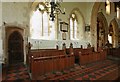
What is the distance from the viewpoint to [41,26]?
1062 centimetres

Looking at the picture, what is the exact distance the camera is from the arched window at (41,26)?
33.2ft

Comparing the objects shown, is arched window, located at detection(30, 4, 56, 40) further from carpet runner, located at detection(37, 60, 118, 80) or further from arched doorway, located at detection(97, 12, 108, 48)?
arched doorway, located at detection(97, 12, 108, 48)

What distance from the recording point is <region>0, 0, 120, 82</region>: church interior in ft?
19.3

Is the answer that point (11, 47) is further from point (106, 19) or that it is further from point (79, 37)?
point (106, 19)

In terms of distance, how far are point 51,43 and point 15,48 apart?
2453mm

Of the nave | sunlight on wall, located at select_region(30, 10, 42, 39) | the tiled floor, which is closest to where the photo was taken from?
the tiled floor

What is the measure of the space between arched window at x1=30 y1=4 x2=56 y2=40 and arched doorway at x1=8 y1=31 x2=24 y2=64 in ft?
3.83

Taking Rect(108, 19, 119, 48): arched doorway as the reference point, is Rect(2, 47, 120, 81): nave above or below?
below

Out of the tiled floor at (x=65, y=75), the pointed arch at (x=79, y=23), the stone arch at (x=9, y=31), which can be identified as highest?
the pointed arch at (x=79, y=23)

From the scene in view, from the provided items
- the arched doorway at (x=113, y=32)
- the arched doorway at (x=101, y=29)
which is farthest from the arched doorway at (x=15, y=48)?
the arched doorway at (x=113, y=32)

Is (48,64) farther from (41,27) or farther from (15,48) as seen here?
(41,27)

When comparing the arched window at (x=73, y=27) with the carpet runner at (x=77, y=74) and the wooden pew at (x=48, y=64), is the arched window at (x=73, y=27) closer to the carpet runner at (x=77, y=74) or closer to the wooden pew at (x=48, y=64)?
the wooden pew at (x=48, y=64)

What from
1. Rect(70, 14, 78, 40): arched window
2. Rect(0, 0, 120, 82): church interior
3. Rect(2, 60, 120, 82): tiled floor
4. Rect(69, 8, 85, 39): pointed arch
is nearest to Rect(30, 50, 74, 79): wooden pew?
Rect(0, 0, 120, 82): church interior

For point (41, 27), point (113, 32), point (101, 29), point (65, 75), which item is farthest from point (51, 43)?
point (113, 32)
